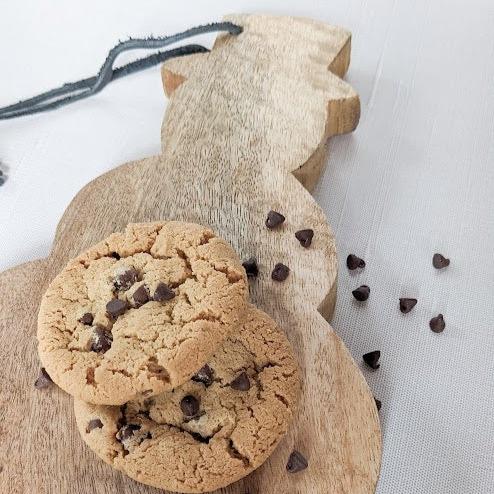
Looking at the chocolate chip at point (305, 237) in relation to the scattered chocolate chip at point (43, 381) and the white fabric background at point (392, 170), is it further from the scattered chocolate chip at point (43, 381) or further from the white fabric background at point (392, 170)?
the scattered chocolate chip at point (43, 381)

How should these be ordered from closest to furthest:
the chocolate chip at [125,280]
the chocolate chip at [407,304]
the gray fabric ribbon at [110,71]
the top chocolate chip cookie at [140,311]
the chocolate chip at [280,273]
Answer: the top chocolate chip cookie at [140,311] < the chocolate chip at [125,280] < the chocolate chip at [280,273] < the chocolate chip at [407,304] < the gray fabric ribbon at [110,71]

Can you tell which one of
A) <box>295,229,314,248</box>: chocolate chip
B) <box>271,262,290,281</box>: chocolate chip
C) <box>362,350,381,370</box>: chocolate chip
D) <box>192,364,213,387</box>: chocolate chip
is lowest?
Answer: <box>362,350,381,370</box>: chocolate chip

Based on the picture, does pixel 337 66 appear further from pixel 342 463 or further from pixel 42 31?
pixel 342 463

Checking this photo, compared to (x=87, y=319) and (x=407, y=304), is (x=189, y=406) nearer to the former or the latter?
(x=87, y=319)

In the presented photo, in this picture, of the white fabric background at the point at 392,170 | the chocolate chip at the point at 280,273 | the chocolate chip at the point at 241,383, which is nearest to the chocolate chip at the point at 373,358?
the white fabric background at the point at 392,170

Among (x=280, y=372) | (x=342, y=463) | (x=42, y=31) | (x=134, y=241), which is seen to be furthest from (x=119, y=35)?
(x=342, y=463)

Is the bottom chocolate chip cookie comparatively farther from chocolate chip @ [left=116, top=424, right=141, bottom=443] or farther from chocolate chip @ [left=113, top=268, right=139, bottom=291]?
chocolate chip @ [left=113, top=268, right=139, bottom=291]

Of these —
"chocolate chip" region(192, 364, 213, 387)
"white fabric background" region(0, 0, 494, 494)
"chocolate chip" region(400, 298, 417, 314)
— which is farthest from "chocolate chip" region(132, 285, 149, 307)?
"chocolate chip" region(400, 298, 417, 314)
